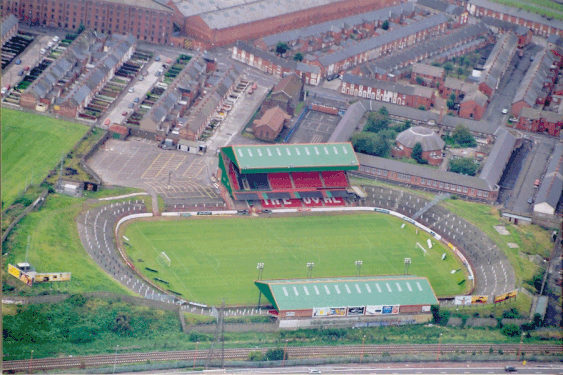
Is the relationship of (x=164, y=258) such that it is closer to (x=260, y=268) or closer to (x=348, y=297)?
(x=260, y=268)

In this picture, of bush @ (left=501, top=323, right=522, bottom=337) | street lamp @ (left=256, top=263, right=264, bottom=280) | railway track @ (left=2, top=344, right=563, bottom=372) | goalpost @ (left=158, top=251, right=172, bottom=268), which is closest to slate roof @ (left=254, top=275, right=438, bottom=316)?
street lamp @ (left=256, top=263, right=264, bottom=280)

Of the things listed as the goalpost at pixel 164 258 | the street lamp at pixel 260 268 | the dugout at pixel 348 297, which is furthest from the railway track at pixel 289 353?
the goalpost at pixel 164 258

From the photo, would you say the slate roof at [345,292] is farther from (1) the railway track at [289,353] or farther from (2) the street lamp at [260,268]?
(1) the railway track at [289,353]

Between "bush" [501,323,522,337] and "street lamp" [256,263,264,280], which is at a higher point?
"bush" [501,323,522,337]

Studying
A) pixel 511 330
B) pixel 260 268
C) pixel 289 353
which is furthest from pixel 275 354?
pixel 511 330

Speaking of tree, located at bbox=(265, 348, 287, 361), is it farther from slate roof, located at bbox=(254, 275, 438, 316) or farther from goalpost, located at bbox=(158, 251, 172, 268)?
goalpost, located at bbox=(158, 251, 172, 268)

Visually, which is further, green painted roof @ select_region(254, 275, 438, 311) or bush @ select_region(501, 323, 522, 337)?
bush @ select_region(501, 323, 522, 337)

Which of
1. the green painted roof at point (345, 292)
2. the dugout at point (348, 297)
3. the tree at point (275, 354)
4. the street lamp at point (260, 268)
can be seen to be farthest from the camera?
the street lamp at point (260, 268)

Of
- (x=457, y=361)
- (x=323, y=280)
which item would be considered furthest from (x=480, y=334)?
(x=323, y=280)
